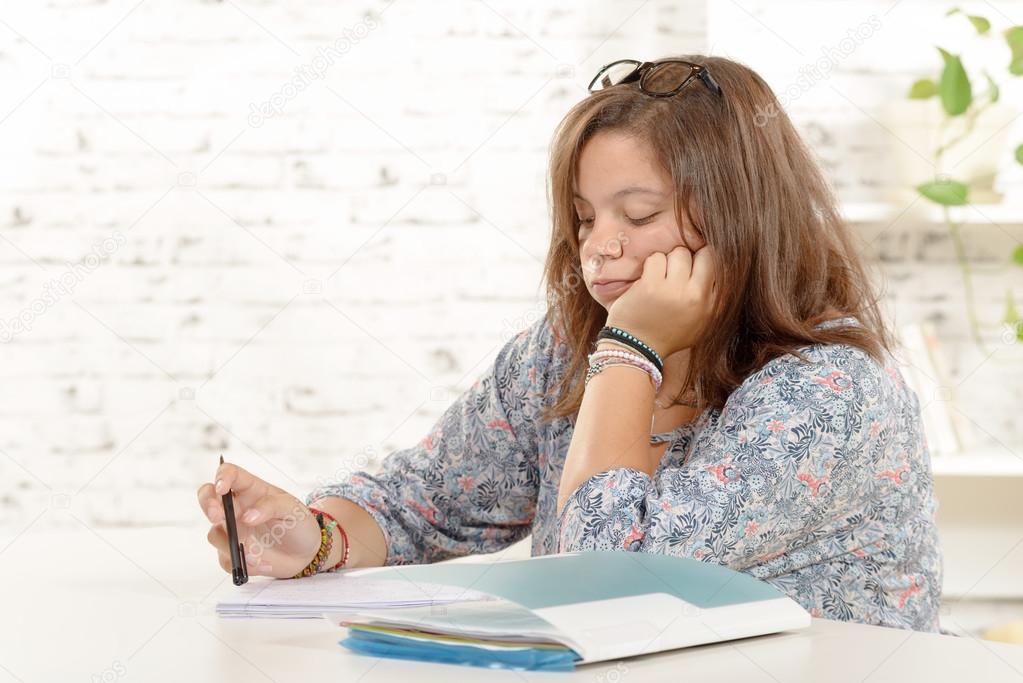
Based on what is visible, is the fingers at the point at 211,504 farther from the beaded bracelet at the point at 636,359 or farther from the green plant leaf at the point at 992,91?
the green plant leaf at the point at 992,91

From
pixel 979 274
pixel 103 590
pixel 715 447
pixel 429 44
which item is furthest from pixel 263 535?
pixel 979 274

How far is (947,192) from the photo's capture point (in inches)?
88.9

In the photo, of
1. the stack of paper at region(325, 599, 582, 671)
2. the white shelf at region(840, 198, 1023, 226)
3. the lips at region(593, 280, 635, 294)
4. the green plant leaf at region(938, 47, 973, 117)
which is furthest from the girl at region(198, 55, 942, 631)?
the green plant leaf at region(938, 47, 973, 117)

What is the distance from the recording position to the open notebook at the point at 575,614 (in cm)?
72

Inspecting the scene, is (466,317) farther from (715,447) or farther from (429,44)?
(715,447)

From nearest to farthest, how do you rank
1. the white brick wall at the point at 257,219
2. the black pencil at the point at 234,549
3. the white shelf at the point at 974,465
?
the black pencil at the point at 234,549 → the white shelf at the point at 974,465 → the white brick wall at the point at 257,219

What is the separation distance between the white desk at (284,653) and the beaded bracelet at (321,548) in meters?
0.12

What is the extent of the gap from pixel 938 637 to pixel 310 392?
1.97 m

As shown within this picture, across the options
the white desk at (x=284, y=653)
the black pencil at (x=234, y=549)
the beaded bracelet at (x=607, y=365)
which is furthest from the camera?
the beaded bracelet at (x=607, y=365)

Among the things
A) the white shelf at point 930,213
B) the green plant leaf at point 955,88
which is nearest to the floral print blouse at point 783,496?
the white shelf at point 930,213

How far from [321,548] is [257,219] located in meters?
1.56

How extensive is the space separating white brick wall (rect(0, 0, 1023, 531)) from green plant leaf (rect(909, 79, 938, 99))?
492 millimetres

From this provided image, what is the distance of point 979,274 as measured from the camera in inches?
99.7

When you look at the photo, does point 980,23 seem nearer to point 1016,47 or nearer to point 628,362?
point 1016,47
